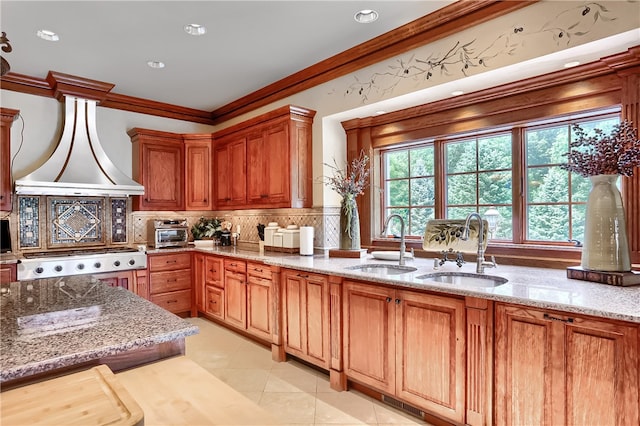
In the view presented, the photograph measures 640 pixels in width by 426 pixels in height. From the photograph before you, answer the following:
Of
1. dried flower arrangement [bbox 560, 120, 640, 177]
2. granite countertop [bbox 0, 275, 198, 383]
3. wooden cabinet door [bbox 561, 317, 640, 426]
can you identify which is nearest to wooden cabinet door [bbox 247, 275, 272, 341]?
granite countertop [bbox 0, 275, 198, 383]

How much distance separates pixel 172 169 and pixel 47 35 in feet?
6.51

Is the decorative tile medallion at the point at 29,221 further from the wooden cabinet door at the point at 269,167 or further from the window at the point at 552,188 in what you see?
the window at the point at 552,188

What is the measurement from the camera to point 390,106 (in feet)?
10.6

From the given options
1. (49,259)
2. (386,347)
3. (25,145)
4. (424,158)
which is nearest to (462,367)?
(386,347)

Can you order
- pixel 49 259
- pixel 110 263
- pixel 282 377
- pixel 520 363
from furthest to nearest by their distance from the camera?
pixel 110 263, pixel 49 259, pixel 282 377, pixel 520 363

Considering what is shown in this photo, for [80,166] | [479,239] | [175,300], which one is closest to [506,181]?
[479,239]

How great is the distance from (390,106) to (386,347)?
6.57 ft

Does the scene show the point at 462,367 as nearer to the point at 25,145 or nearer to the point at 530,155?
the point at 530,155

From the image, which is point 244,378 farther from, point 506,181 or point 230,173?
point 506,181

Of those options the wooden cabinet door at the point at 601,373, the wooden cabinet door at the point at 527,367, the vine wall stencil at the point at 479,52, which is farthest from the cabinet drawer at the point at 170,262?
the wooden cabinet door at the point at 601,373

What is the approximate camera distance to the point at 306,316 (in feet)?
9.58

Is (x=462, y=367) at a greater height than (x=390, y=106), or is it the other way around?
(x=390, y=106)

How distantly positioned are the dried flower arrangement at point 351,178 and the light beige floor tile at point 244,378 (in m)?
1.64

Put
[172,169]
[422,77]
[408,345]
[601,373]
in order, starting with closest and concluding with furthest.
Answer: [601,373], [408,345], [422,77], [172,169]
